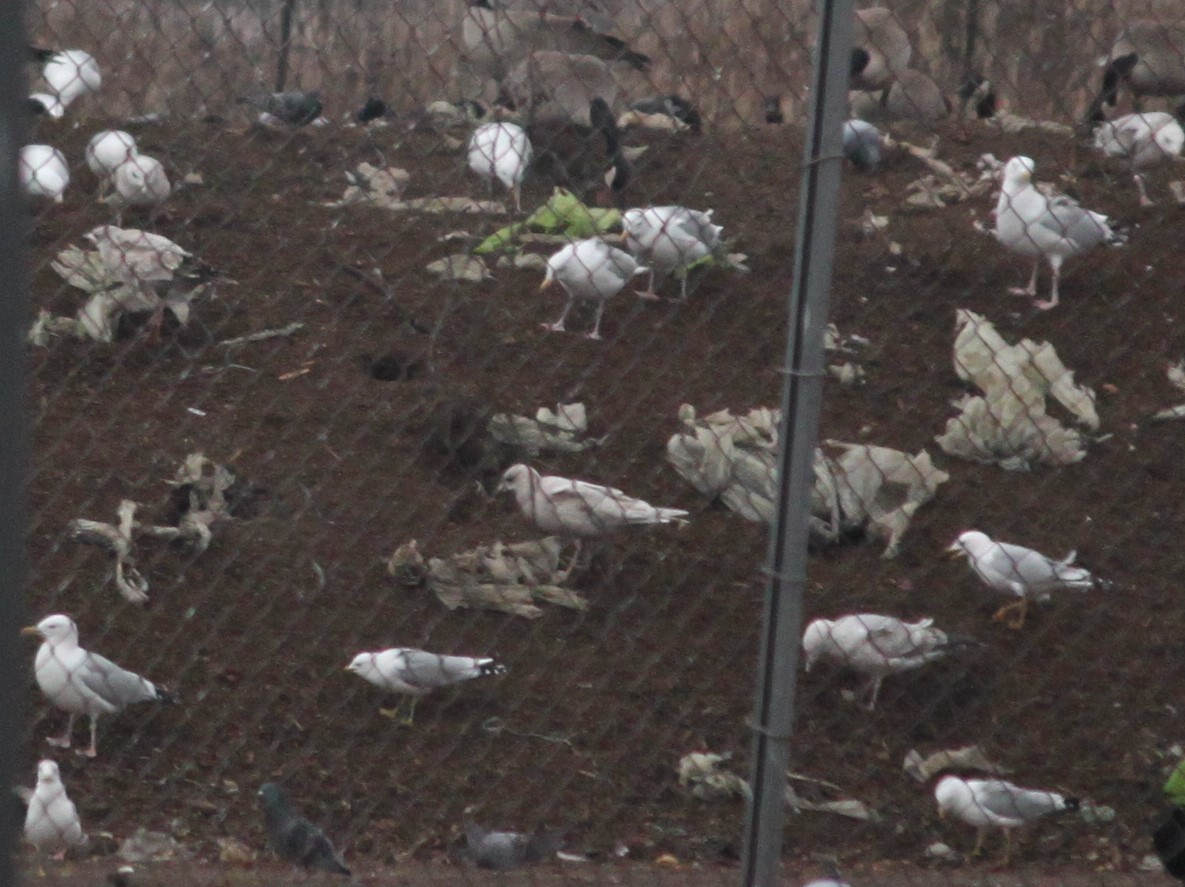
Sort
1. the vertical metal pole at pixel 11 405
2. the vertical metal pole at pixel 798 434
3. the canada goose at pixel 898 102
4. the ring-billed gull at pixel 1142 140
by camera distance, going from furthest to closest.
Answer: the canada goose at pixel 898 102 → the ring-billed gull at pixel 1142 140 → the vertical metal pole at pixel 798 434 → the vertical metal pole at pixel 11 405

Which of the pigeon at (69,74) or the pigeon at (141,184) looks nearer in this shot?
the pigeon at (69,74)

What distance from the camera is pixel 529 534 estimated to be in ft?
14.0

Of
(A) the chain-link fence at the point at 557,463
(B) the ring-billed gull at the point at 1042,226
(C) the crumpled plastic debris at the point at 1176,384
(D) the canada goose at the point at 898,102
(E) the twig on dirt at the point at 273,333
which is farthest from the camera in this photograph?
(D) the canada goose at the point at 898,102

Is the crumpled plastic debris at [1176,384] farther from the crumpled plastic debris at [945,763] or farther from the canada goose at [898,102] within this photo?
the crumpled plastic debris at [945,763]

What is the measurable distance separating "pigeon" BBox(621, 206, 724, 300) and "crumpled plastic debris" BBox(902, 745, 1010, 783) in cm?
136

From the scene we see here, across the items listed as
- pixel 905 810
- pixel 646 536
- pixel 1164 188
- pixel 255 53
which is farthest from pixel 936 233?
pixel 255 53

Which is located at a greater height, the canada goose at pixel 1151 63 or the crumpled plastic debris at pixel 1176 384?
the canada goose at pixel 1151 63

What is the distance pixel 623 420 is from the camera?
4188 mm

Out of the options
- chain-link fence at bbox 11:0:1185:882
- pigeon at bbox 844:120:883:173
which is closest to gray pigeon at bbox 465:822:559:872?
chain-link fence at bbox 11:0:1185:882

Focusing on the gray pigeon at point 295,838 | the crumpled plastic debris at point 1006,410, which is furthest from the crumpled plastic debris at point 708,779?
the crumpled plastic debris at point 1006,410

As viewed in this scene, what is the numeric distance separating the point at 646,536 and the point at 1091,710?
134 centimetres

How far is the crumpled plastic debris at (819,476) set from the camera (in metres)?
3.99

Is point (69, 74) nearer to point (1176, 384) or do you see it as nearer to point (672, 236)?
point (672, 236)

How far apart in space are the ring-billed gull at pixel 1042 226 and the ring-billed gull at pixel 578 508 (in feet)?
5.32
